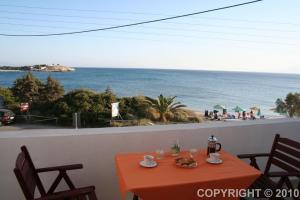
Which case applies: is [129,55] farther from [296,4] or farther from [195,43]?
[296,4]

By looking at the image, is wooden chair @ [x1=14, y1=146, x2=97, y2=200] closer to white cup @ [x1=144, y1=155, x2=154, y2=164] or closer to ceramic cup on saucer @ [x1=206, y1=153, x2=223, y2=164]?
white cup @ [x1=144, y1=155, x2=154, y2=164]

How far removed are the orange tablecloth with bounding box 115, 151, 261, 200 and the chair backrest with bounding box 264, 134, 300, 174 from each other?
0.55m

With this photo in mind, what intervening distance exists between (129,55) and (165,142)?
154 ft

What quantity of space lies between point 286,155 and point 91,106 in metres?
16.5

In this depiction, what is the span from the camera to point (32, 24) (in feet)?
57.7

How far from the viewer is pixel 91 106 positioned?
1781 centimetres

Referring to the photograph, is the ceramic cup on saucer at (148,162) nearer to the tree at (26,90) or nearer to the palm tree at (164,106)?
the palm tree at (164,106)

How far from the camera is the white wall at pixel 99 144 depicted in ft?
7.18

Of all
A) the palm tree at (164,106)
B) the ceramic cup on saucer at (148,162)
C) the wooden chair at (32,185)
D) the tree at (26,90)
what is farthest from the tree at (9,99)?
the ceramic cup on saucer at (148,162)

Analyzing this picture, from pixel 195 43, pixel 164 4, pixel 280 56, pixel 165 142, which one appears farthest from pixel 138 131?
pixel 280 56

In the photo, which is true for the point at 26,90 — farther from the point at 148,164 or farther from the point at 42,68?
the point at 42,68

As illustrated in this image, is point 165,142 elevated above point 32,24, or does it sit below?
below

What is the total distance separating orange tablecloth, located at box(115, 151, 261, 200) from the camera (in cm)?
153

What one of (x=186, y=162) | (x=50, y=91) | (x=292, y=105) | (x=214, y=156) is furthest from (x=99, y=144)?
(x=50, y=91)
